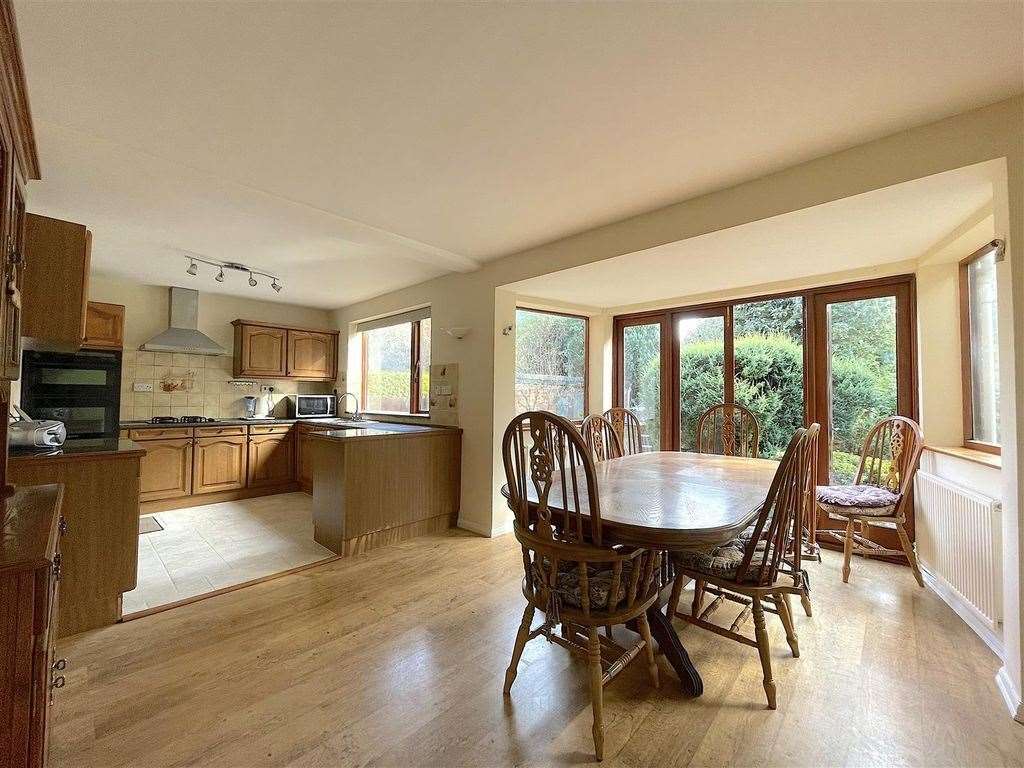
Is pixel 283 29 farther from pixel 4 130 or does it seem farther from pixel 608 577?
pixel 608 577

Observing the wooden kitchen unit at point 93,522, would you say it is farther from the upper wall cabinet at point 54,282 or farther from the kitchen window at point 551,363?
the kitchen window at point 551,363

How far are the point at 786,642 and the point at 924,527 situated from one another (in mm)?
1571

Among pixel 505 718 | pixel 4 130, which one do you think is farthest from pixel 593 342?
pixel 4 130

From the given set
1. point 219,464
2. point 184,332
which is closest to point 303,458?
point 219,464

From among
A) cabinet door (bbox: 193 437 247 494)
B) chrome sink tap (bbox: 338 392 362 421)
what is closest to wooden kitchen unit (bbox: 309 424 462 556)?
cabinet door (bbox: 193 437 247 494)

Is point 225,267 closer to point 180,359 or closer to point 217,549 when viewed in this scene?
point 180,359

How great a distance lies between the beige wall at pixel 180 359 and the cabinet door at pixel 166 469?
2.35 feet

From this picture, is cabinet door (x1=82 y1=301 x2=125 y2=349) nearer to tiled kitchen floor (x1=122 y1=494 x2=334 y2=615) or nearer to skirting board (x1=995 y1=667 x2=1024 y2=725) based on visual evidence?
tiled kitchen floor (x1=122 y1=494 x2=334 y2=615)

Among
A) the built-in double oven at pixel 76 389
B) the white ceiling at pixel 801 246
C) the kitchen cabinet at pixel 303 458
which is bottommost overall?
the kitchen cabinet at pixel 303 458

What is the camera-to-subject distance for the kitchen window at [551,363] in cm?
438

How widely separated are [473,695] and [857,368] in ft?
11.6

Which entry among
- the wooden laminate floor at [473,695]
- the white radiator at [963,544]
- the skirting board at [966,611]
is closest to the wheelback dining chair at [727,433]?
the white radiator at [963,544]

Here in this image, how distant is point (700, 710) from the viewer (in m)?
1.56

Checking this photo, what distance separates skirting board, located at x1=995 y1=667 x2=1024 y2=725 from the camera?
4.96ft
